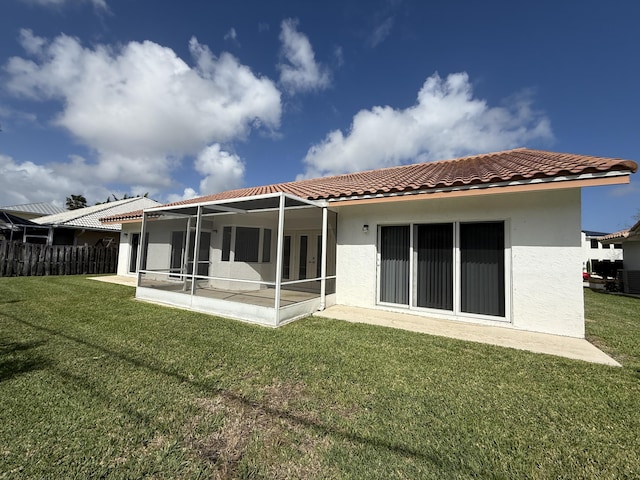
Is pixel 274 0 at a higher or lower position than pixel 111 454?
higher

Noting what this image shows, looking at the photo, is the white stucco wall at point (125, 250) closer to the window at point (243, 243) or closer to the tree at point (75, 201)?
the window at point (243, 243)

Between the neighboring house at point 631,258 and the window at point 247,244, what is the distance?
2067 cm

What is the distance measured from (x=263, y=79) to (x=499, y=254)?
44.1ft

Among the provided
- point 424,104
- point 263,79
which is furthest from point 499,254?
point 263,79

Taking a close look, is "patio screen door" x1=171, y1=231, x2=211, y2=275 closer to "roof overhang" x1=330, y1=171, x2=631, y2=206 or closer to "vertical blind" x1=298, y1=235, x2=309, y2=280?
"vertical blind" x1=298, y1=235, x2=309, y2=280

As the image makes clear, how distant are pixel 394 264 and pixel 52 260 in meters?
20.2

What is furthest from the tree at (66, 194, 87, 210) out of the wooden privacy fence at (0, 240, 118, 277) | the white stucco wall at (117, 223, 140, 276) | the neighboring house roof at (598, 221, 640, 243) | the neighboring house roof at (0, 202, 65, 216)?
the neighboring house roof at (598, 221, 640, 243)

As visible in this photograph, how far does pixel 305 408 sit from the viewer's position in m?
3.34

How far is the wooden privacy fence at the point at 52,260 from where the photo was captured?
50.2 feet

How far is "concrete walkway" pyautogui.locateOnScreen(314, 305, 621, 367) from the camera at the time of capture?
17.5 ft

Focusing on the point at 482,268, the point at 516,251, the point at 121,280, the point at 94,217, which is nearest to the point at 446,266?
the point at 482,268

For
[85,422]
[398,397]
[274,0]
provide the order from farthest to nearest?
[274,0], [398,397], [85,422]

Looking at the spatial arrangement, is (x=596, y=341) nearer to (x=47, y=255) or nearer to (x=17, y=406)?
(x=17, y=406)

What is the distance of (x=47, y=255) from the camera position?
1641 cm
